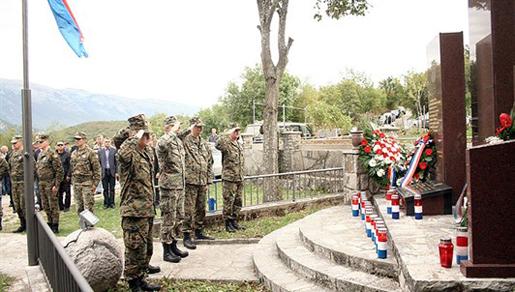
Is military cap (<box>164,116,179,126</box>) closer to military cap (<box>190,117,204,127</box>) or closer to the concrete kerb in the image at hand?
military cap (<box>190,117,204,127</box>)

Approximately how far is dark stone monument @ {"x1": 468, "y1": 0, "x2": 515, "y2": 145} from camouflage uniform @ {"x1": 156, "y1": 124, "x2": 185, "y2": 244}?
4175 mm

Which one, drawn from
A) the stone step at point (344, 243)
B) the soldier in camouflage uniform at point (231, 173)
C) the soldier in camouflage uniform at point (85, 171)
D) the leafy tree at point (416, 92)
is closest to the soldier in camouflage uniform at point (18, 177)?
the soldier in camouflage uniform at point (85, 171)

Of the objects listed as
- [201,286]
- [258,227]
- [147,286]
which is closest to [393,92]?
[258,227]

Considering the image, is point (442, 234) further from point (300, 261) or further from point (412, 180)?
point (412, 180)

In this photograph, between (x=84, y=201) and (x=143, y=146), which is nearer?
(x=143, y=146)

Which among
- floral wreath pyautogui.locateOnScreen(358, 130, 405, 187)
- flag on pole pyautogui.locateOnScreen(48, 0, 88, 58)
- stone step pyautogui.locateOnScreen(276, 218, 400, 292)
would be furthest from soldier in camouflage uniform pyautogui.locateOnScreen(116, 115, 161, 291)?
floral wreath pyautogui.locateOnScreen(358, 130, 405, 187)

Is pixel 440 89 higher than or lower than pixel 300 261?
higher

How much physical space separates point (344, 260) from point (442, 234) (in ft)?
3.69

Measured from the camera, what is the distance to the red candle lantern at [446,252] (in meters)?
3.86

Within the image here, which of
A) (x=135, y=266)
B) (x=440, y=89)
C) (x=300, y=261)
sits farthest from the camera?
(x=440, y=89)

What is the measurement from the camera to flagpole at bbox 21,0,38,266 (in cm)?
580

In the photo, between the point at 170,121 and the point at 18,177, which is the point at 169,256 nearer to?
the point at 170,121

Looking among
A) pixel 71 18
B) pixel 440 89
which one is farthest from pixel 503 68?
pixel 71 18

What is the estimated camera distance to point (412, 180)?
285 inches
